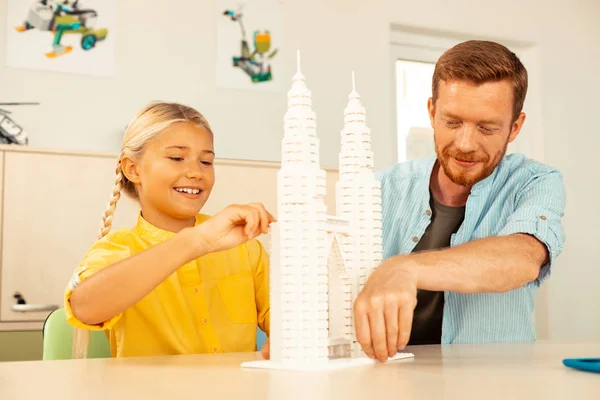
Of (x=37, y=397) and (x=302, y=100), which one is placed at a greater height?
(x=302, y=100)

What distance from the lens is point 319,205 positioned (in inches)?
39.6

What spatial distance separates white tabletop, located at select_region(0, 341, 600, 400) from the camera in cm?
75

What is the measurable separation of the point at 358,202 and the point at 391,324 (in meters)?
0.20

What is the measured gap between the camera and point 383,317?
101cm

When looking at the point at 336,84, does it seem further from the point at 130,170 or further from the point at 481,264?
the point at 481,264

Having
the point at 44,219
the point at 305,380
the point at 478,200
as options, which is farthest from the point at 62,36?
the point at 305,380

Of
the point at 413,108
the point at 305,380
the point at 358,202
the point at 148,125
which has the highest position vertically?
the point at 413,108

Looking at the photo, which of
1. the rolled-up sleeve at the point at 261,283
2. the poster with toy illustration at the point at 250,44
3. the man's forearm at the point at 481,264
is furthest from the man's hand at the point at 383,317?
the poster with toy illustration at the point at 250,44

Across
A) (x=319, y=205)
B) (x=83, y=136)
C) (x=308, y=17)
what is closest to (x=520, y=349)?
(x=319, y=205)

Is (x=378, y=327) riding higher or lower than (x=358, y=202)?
lower

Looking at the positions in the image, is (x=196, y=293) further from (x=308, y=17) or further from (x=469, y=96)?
(x=308, y=17)

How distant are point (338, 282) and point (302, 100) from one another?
0.86 feet

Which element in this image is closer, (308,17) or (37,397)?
(37,397)

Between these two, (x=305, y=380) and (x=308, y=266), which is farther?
(x=308, y=266)
